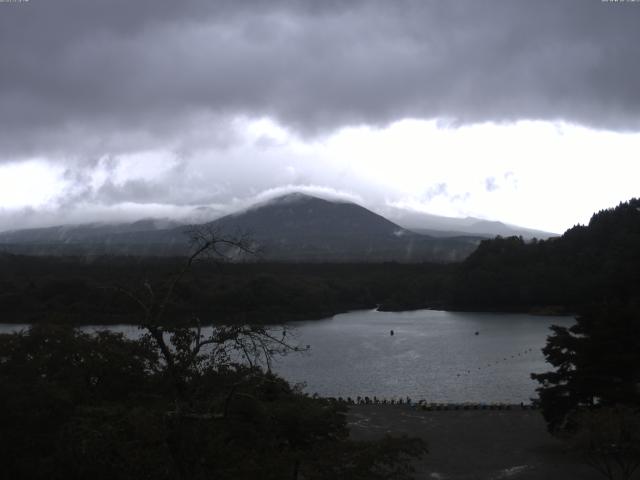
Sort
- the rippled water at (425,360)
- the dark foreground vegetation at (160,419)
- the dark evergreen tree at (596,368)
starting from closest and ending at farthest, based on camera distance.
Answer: the dark foreground vegetation at (160,419), the dark evergreen tree at (596,368), the rippled water at (425,360)

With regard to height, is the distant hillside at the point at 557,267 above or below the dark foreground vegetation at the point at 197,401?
above

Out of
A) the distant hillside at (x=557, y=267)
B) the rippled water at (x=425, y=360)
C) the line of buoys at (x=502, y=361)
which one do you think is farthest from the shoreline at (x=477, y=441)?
the distant hillside at (x=557, y=267)

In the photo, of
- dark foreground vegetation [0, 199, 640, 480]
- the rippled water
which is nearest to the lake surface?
the rippled water

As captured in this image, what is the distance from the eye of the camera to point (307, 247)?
157375 millimetres

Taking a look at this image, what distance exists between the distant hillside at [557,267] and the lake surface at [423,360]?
8768 mm

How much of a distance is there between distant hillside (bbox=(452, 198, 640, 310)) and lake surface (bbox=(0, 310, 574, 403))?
28.8 ft

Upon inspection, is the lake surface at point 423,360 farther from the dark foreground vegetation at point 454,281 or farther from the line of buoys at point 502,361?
the dark foreground vegetation at point 454,281

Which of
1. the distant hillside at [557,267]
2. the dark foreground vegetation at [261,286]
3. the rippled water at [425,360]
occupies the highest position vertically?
the distant hillside at [557,267]

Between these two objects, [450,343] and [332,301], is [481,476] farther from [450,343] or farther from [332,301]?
[332,301]

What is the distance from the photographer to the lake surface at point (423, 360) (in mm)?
26328

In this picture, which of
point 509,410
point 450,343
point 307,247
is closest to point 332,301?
point 450,343

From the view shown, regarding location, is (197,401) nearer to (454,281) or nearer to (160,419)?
(160,419)

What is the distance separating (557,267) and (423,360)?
128 ft

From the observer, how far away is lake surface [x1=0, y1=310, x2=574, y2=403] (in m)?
26.3
